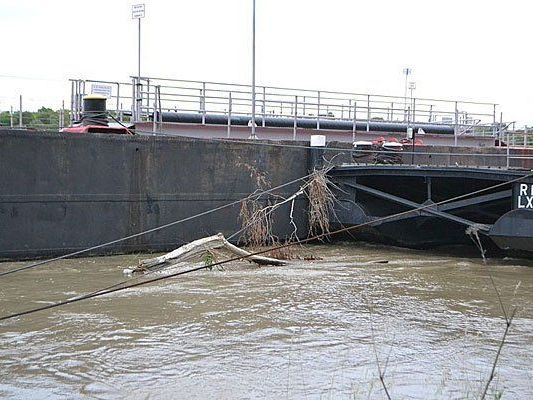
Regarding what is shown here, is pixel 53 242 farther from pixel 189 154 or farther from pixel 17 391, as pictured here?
pixel 17 391

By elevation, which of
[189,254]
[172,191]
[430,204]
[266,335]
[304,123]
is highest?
[304,123]

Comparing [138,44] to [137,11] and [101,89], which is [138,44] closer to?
[137,11]

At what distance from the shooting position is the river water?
7.22m

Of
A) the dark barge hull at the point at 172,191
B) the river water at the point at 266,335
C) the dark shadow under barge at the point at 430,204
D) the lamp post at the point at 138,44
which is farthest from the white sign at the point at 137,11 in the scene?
the river water at the point at 266,335

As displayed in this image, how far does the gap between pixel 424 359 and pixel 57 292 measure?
587 centimetres

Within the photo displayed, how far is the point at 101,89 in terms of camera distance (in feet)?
64.5

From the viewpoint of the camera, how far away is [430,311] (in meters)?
10.9

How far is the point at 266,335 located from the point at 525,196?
749 centimetres

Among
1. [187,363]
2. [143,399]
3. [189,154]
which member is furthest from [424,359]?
[189,154]

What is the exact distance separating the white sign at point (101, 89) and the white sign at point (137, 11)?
2.60m

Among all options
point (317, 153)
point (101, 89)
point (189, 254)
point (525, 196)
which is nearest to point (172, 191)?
point (189, 254)

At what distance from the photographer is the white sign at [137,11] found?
2116cm

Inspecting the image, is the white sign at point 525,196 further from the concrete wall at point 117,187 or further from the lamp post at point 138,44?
the lamp post at point 138,44

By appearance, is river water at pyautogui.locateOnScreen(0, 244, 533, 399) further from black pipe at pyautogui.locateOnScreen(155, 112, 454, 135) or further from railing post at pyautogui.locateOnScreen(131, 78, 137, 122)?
black pipe at pyautogui.locateOnScreen(155, 112, 454, 135)
